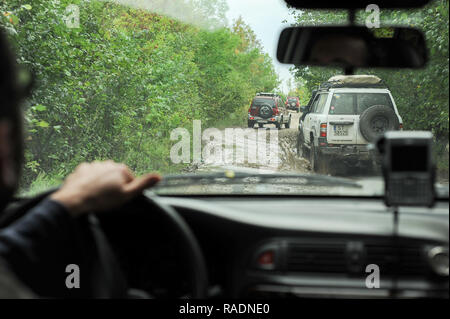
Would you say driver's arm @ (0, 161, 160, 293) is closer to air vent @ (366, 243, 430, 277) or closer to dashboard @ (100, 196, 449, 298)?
dashboard @ (100, 196, 449, 298)

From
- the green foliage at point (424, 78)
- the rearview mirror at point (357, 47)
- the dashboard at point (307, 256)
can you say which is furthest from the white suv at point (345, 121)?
the dashboard at point (307, 256)

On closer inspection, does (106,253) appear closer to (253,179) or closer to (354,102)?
(253,179)

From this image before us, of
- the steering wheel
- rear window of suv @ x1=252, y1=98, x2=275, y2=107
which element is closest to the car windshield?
rear window of suv @ x1=252, y1=98, x2=275, y2=107

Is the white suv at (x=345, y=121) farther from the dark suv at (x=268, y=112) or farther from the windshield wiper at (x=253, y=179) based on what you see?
the windshield wiper at (x=253, y=179)

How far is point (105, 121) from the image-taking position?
6406mm

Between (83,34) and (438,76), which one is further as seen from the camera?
(83,34)

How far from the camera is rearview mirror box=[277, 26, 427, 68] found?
10.7 feet

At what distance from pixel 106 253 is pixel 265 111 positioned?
334 cm

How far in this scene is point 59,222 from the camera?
74.0 inches

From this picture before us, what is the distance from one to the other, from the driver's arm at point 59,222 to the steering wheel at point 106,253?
0.28ft

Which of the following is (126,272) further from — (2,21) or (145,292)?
(2,21)

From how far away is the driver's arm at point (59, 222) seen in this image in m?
1.84

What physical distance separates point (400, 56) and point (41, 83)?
5029 millimetres
